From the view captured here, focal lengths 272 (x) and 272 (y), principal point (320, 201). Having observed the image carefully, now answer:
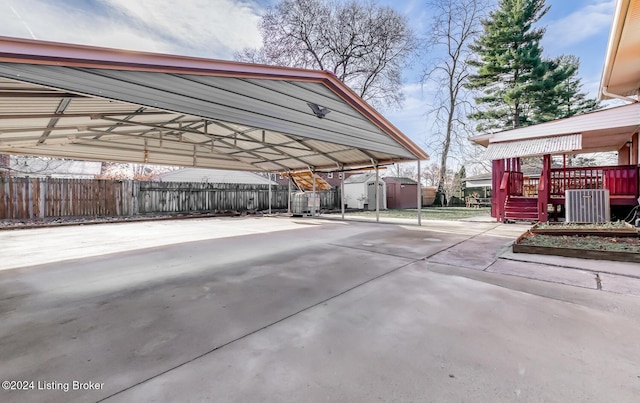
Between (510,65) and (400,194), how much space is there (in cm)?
1139

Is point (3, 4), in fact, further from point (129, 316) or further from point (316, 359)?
point (316, 359)

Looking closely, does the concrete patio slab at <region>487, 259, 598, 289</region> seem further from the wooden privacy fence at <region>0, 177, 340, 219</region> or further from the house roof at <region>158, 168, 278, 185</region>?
the house roof at <region>158, 168, 278, 185</region>

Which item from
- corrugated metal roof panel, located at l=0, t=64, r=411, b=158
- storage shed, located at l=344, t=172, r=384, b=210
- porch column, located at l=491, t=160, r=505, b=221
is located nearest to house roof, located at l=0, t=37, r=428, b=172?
corrugated metal roof panel, located at l=0, t=64, r=411, b=158

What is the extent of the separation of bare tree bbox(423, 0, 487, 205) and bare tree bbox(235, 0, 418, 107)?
229 centimetres

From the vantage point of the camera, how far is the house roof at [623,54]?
4.06 metres

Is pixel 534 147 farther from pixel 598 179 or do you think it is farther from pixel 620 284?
pixel 620 284

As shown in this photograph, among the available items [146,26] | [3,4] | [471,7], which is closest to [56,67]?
[3,4]

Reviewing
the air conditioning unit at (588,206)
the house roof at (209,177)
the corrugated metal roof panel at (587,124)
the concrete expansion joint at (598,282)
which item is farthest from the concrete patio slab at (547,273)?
the house roof at (209,177)

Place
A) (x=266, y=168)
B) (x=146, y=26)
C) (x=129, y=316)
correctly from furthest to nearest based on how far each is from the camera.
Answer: (x=266, y=168) < (x=146, y=26) < (x=129, y=316)

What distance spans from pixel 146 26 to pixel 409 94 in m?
17.2

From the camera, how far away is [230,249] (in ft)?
16.5

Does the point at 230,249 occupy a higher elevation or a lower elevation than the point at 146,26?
lower

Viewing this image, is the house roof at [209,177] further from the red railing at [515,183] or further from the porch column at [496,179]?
the red railing at [515,183]

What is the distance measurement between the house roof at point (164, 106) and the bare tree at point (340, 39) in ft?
35.8
